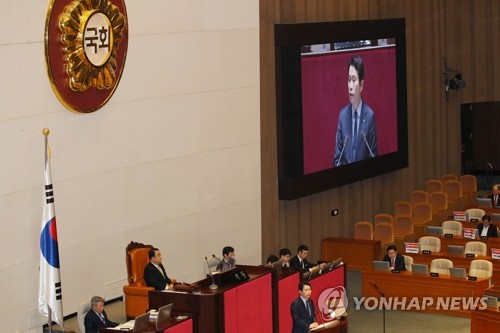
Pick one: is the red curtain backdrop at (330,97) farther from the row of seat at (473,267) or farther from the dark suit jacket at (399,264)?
the row of seat at (473,267)

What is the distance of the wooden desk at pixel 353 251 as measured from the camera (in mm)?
18828

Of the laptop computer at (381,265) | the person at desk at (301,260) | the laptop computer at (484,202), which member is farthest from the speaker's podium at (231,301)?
the laptop computer at (484,202)

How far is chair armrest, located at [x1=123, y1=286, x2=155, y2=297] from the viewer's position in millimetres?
13962

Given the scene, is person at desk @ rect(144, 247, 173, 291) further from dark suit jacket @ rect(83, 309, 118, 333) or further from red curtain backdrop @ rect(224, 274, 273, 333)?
dark suit jacket @ rect(83, 309, 118, 333)

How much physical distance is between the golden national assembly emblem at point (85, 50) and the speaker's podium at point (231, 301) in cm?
311

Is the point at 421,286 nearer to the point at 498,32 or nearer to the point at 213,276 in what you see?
the point at 213,276

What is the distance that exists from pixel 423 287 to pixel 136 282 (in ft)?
14.9

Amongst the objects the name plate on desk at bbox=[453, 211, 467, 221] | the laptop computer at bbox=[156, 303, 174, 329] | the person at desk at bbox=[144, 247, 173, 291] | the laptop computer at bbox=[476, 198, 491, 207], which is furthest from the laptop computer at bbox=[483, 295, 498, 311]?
the laptop computer at bbox=[476, 198, 491, 207]

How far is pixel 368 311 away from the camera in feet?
53.2

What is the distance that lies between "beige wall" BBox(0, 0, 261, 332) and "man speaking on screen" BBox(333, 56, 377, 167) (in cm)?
222

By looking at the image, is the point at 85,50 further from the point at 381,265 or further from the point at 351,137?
the point at 351,137

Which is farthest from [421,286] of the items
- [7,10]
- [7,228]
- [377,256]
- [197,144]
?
[7,10]

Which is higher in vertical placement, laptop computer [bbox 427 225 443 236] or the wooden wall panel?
the wooden wall panel

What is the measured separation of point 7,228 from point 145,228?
109 inches
